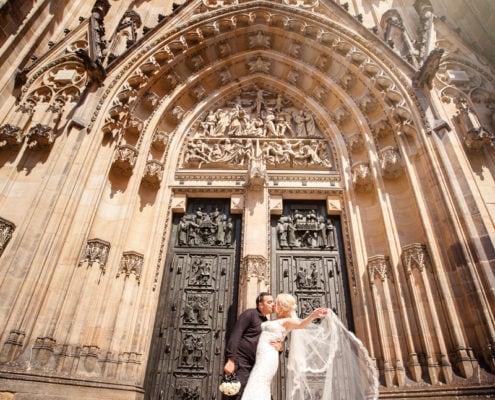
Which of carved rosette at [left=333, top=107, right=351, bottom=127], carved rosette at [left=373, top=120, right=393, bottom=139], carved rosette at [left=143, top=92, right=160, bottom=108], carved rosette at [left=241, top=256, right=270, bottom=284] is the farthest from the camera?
carved rosette at [left=333, top=107, right=351, bottom=127]

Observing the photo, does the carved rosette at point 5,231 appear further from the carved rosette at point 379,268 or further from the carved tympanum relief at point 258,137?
the carved rosette at point 379,268

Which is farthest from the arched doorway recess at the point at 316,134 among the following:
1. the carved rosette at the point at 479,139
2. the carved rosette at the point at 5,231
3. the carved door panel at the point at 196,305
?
the carved rosette at the point at 5,231

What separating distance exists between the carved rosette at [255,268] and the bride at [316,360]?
1966 millimetres

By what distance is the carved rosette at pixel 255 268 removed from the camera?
5832mm

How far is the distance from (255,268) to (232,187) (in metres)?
1.93

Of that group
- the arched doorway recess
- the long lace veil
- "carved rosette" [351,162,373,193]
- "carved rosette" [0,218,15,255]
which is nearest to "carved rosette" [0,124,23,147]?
the arched doorway recess

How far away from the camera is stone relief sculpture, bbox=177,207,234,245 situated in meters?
6.72

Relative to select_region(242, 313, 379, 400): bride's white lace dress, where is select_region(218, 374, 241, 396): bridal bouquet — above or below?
below

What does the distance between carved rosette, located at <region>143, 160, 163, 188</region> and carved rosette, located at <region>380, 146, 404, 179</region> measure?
4297 millimetres

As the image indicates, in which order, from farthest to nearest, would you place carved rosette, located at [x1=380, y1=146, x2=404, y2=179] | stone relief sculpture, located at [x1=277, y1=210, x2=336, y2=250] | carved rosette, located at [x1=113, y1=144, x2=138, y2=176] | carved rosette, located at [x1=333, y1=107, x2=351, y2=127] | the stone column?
carved rosette, located at [x1=333, y1=107, x2=351, y2=127]
stone relief sculpture, located at [x1=277, y1=210, x2=336, y2=250]
carved rosette, located at [x1=113, y1=144, x2=138, y2=176]
carved rosette, located at [x1=380, y1=146, x2=404, y2=179]
the stone column

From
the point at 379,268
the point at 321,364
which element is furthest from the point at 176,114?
the point at 321,364

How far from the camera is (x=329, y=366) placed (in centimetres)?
345

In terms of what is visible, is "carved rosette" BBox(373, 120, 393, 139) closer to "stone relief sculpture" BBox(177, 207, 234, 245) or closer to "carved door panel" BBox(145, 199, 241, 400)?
"carved door panel" BBox(145, 199, 241, 400)

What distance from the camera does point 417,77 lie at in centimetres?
668
